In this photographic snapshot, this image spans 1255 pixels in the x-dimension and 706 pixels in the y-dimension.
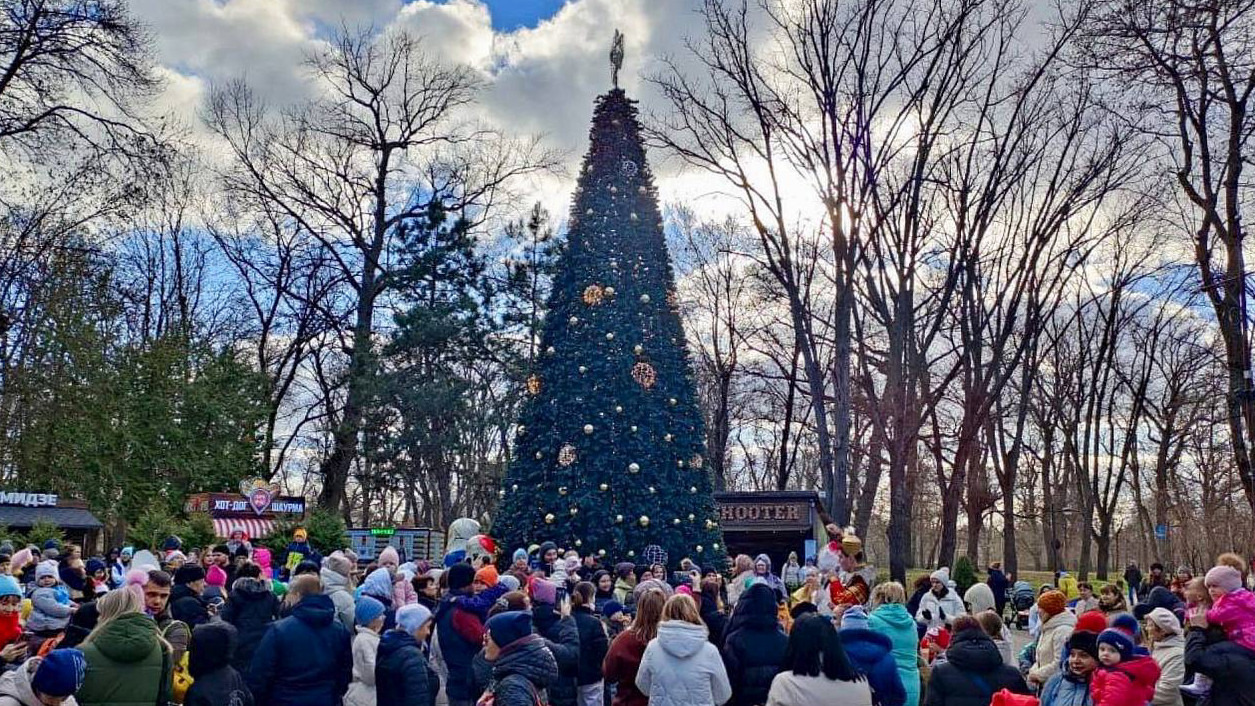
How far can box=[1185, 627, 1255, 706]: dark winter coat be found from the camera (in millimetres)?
6090

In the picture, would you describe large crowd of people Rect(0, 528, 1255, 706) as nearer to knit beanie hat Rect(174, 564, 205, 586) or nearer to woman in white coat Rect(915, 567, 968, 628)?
knit beanie hat Rect(174, 564, 205, 586)

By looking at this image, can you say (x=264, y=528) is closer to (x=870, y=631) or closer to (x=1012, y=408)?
(x=870, y=631)

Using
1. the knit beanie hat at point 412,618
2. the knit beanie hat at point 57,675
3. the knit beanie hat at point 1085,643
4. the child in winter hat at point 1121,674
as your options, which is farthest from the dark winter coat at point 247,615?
the child in winter hat at point 1121,674

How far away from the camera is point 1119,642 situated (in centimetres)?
585

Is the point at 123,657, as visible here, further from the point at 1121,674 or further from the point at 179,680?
the point at 1121,674

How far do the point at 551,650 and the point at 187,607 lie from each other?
356 centimetres

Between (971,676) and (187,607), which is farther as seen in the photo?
(187,607)

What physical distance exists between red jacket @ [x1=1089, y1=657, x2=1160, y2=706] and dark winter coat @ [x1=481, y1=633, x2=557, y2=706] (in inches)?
123

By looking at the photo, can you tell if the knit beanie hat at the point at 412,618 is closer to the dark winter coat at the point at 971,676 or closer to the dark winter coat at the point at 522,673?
the dark winter coat at the point at 522,673

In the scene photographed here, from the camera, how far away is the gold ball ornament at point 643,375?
1936cm

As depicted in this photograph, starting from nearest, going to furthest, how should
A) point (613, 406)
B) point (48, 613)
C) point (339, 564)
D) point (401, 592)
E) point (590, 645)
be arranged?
point (339, 564) < point (590, 645) < point (48, 613) < point (401, 592) < point (613, 406)

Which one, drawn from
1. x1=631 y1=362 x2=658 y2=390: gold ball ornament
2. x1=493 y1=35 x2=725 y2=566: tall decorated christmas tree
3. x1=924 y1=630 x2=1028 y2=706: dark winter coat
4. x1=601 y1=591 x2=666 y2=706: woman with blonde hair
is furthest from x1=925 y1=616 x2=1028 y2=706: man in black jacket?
x1=631 y1=362 x2=658 y2=390: gold ball ornament

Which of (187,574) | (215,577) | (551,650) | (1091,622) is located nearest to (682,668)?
(551,650)

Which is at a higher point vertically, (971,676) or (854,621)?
(854,621)
